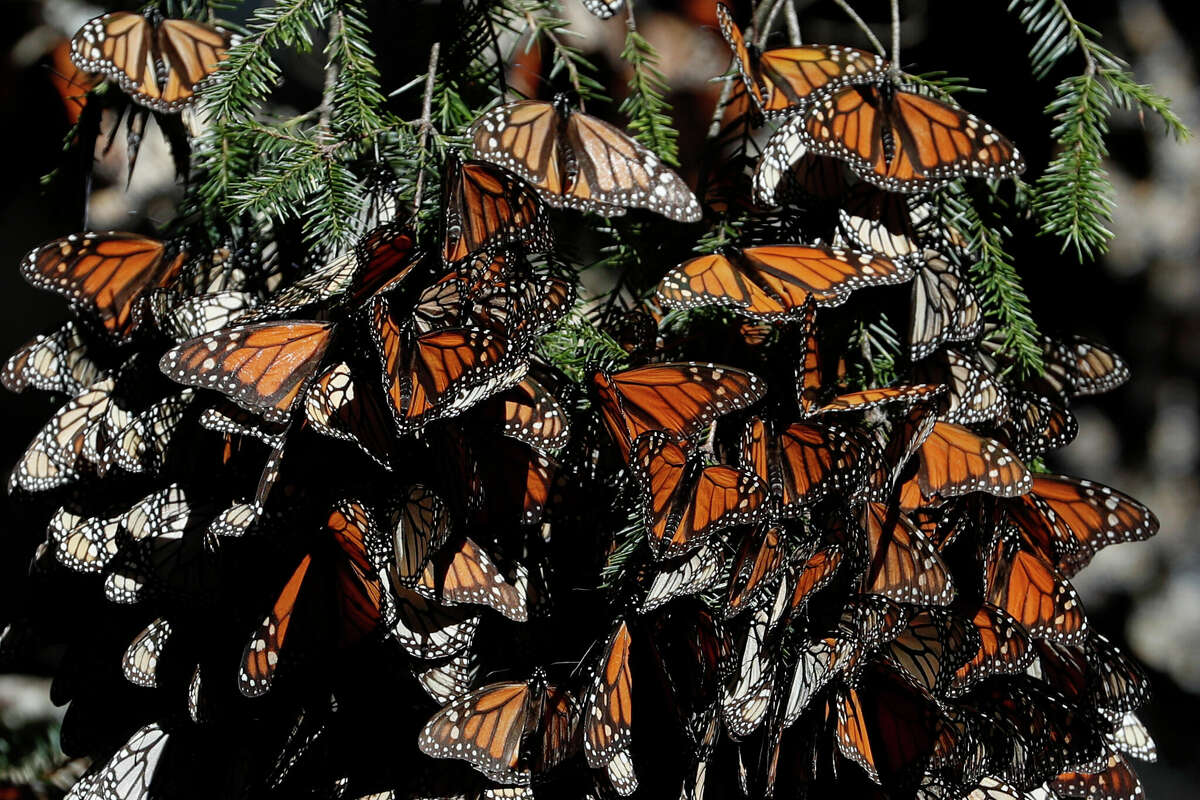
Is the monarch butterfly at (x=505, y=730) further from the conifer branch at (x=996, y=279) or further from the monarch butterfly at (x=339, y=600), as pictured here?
the conifer branch at (x=996, y=279)

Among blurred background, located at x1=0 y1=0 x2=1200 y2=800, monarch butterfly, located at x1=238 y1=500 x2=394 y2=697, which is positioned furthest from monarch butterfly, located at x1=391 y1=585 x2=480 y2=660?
blurred background, located at x1=0 y1=0 x2=1200 y2=800

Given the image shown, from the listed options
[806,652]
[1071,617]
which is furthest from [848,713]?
[1071,617]

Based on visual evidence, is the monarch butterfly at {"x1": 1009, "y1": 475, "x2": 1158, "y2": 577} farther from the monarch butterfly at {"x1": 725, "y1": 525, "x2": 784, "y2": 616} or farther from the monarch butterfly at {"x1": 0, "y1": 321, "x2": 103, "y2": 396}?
the monarch butterfly at {"x1": 0, "y1": 321, "x2": 103, "y2": 396}

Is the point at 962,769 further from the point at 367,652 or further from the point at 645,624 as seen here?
the point at 367,652

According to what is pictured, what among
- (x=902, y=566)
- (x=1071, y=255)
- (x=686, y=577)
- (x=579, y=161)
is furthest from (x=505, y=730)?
(x=1071, y=255)

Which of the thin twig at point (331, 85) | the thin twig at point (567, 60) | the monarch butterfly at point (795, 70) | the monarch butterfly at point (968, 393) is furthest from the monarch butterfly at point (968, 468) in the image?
the thin twig at point (331, 85)

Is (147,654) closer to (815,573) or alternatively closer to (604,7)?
(815,573)
